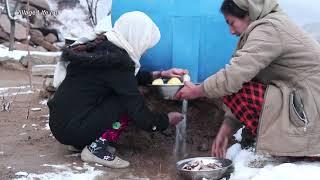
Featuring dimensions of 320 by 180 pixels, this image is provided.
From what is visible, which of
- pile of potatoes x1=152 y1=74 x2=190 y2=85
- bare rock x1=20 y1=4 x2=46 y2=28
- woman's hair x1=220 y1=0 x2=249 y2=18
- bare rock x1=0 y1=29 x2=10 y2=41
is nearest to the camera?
woman's hair x1=220 y1=0 x2=249 y2=18

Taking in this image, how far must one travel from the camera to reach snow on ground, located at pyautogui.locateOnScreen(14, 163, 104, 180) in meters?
2.81

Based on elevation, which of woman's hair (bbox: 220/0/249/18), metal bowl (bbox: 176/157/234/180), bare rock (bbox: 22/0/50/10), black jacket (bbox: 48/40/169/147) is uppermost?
bare rock (bbox: 22/0/50/10)

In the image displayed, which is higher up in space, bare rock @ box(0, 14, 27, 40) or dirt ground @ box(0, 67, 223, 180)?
bare rock @ box(0, 14, 27, 40)

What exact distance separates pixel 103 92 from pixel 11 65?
25.9 feet

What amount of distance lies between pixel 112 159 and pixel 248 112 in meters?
0.89

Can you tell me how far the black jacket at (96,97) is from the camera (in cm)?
296

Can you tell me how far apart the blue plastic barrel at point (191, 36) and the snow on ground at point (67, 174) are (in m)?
1.01

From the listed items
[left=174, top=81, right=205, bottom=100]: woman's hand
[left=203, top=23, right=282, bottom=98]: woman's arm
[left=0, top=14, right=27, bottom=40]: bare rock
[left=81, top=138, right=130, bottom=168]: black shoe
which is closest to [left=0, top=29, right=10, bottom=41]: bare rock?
[left=0, top=14, right=27, bottom=40]: bare rock

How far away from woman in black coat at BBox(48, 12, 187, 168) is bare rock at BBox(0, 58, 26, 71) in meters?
7.62

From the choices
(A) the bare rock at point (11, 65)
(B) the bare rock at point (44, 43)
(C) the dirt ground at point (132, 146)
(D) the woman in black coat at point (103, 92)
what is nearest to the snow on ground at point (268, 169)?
(C) the dirt ground at point (132, 146)

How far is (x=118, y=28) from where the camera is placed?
308 centimetres

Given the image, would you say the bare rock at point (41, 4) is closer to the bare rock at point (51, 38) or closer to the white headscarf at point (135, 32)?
the bare rock at point (51, 38)

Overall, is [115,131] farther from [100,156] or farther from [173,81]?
[173,81]

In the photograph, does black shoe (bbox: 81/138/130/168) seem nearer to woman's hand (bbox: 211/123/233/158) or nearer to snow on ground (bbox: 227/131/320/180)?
woman's hand (bbox: 211/123/233/158)
